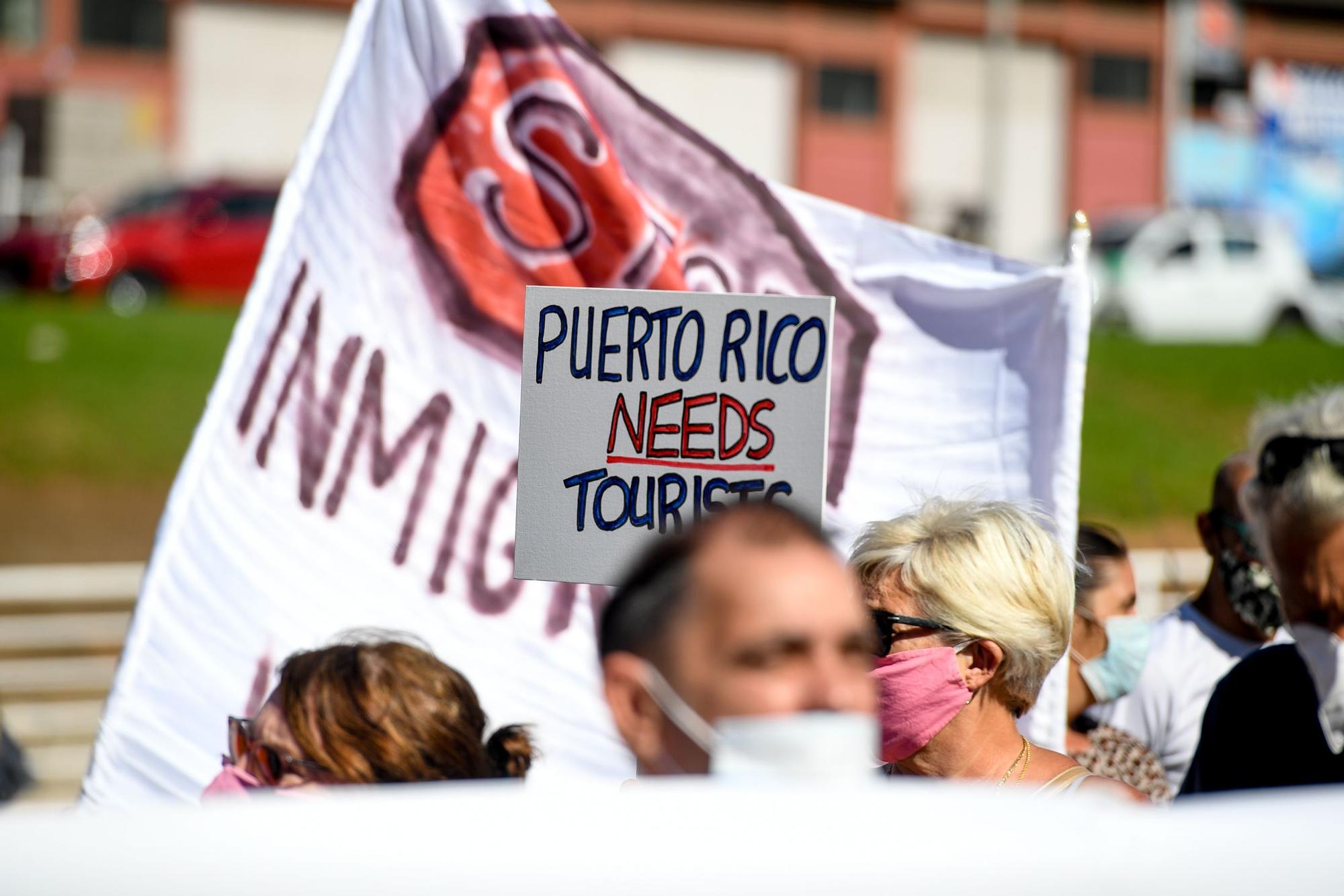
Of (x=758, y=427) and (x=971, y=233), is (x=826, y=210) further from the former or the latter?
(x=971, y=233)

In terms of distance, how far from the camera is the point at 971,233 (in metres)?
23.2

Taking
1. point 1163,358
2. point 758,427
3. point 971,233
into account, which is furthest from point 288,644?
point 971,233

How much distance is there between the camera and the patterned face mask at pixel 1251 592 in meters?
3.41

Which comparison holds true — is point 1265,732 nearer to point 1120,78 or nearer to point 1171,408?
point 1171,408

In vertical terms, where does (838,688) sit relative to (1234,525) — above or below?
above

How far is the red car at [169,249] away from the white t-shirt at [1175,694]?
13.4 m

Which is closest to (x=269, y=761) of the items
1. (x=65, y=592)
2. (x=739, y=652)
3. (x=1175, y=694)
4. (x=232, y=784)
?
(x=232, y=784)

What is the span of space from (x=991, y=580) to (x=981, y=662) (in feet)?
0.39

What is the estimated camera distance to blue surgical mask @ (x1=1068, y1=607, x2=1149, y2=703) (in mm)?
3441

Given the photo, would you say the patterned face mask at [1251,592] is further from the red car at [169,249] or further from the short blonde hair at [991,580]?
the red car at [169,249]

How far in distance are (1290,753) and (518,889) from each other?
1.69 m

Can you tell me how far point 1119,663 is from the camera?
3.46 m

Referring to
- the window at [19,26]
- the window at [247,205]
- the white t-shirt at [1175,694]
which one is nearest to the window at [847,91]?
the window at [19,26]

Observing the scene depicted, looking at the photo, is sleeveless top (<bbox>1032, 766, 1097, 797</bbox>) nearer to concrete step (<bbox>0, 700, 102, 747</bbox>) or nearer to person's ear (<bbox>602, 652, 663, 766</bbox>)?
person's ear (<bbox>602, 652, 663, 766</bbox>)
